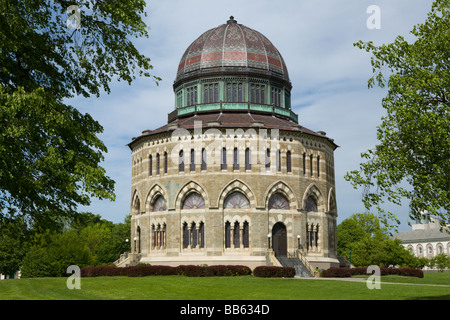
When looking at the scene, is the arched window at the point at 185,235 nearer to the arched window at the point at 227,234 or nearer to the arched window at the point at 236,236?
the arched window at the point at 227,234

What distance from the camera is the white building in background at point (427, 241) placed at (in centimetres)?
14538

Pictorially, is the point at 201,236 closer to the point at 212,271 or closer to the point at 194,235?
the point at 194,235

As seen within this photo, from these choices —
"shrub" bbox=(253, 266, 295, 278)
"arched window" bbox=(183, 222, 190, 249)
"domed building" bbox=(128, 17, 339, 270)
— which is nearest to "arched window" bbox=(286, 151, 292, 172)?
"domed building" bbox=(128, 17, 339, 270)

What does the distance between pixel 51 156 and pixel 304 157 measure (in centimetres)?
4115

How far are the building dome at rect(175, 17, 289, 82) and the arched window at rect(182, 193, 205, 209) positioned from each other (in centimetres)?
1452

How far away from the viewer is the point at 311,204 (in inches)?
2235

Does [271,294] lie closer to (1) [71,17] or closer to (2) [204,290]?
(2) [204,290]

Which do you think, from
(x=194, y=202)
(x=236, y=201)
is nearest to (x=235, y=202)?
(x=236, y=201)

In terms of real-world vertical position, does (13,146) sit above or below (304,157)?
below

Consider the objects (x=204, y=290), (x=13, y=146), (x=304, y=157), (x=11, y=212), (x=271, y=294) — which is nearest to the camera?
(x=13, y=146)

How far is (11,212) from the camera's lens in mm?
20078

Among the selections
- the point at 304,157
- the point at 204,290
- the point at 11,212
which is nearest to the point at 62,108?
the point at 11,212

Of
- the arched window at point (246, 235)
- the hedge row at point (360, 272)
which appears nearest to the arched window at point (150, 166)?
the arched window at point (246, 235)

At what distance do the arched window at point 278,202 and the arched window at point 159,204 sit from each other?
1068 centimetres
